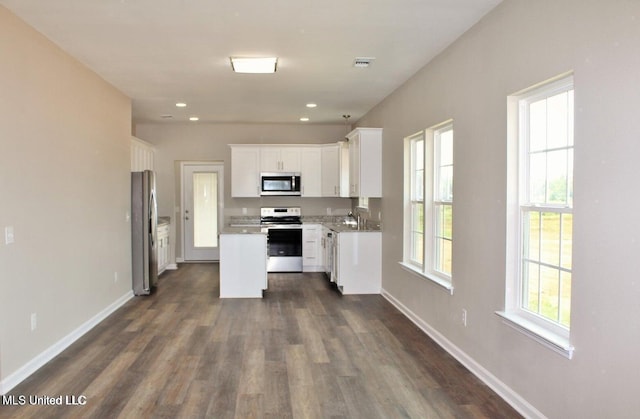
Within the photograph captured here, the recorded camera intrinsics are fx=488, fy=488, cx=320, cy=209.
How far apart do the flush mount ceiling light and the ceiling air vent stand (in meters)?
0.77

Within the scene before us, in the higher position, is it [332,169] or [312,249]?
[332,169]

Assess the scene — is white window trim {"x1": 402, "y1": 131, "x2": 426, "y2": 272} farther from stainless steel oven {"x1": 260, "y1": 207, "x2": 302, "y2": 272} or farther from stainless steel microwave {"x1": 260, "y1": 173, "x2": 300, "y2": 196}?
stainless steel microwave {"x1": 260, "y1": 173, "x2": 300, "y2": 196}

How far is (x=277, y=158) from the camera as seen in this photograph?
344 inches

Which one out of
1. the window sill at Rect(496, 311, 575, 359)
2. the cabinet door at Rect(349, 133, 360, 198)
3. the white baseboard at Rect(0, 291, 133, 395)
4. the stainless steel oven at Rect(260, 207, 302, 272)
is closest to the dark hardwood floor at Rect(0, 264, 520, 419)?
the white baseboard at Rect(0, 291, 133, 395)

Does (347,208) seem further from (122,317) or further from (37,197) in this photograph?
(37,197)

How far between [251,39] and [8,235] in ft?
7.69

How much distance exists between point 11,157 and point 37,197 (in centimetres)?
47

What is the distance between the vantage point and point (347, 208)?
30.4 feet

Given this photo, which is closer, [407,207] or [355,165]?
[407,207]

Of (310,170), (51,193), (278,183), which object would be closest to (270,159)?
(278,183)

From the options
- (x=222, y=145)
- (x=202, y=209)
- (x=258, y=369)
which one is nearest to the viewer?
(x=258, y=369)

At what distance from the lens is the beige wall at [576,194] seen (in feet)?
6.98

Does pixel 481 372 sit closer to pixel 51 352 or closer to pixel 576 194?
pixel 576 194

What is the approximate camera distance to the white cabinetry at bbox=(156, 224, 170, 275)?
8.09 meters
